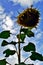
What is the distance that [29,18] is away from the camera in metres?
1.99

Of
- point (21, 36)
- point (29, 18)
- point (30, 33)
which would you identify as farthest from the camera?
point (30, 33)

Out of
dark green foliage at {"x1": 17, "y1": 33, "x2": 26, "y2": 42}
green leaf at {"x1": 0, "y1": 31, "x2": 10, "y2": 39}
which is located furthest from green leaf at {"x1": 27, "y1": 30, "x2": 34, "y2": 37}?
green leaf at {"x1": 0, "y1": 31, "x2": 10, "y2": 39}

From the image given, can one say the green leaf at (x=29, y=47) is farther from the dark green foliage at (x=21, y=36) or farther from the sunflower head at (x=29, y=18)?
the sunflower head at (x=29, y=18)

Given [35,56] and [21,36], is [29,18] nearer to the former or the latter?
[21,36]

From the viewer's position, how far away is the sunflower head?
1.97 m

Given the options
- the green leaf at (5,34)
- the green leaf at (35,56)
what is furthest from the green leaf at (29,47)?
the green leaf at (5,34)

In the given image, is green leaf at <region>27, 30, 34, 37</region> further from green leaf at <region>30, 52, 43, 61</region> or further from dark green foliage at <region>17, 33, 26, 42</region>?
green leaf at <region>30, 52, 43, 61</region>

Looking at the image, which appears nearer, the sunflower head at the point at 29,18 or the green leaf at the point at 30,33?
the sunflower head at the point at 29,18

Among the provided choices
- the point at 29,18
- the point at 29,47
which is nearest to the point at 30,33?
the point at 29,47

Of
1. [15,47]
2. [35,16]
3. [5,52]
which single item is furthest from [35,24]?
[5,52]

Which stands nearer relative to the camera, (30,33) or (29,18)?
(29,18)

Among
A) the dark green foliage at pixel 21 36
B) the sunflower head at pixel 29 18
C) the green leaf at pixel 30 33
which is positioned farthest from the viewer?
the green leaf at pixel 30 33

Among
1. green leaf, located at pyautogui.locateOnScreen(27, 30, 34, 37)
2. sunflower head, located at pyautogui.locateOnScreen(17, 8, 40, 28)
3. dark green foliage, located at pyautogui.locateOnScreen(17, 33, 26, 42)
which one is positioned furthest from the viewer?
green leaf, located at pyautogui.locateOnScreen(27, 30, 34, 37)

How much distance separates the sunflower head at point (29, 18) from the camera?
77.7 inches
